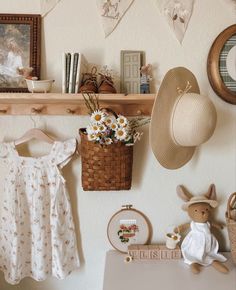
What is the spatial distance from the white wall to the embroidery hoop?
35mm

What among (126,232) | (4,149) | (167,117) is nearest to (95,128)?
(167,117)

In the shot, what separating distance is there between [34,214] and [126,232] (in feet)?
1.43

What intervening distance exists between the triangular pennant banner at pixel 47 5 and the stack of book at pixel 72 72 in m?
0.26

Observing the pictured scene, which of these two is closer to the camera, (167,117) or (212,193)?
(167,117)

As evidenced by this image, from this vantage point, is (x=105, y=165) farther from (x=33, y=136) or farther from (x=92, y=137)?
(x=33, y=136)

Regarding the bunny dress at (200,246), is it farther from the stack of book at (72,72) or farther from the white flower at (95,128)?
the stack of book at (72,72)

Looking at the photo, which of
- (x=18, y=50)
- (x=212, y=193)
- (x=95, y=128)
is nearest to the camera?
(x=95, y=128)

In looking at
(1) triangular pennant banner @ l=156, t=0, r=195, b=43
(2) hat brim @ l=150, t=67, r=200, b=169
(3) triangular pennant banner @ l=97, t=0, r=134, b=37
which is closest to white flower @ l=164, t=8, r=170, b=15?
(1) triangular pennant banner @ l=156, t=0, r=195, b=43

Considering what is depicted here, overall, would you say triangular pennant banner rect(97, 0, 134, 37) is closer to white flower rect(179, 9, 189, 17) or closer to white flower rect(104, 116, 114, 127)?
white flower rect(179, 9, 189, 17)

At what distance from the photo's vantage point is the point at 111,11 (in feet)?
4.82

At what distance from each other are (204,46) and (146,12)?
0.31 metres

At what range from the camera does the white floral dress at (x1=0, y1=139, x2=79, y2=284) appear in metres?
1.44

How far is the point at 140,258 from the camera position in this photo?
4.86 ft

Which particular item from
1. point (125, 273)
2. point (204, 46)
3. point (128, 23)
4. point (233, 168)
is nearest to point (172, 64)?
point (204, 46)
